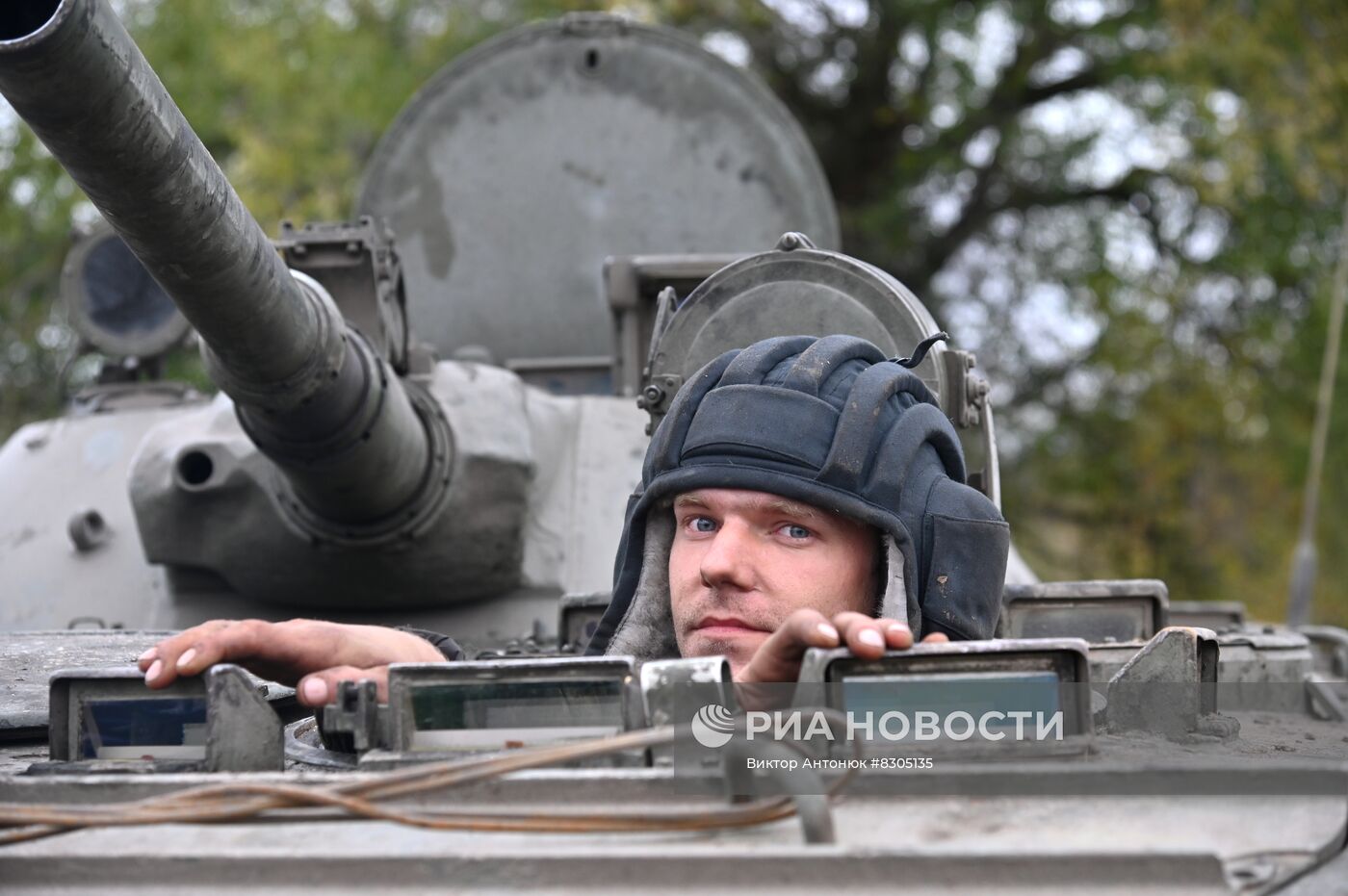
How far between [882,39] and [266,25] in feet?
15.5

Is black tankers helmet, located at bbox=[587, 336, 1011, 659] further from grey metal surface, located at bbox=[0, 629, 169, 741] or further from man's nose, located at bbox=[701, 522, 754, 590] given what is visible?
grey metal surface, located at bbox=[0, 629, 169, 741]

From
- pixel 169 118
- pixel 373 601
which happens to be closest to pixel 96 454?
pixel 373 601

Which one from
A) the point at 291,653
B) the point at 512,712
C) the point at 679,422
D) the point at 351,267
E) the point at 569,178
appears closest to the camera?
the point at 512,712

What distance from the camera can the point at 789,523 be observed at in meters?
2.91

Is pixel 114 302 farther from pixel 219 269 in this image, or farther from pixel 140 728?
pixel 140 728

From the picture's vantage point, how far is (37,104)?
2.55 metres

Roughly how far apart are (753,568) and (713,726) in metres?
0.60

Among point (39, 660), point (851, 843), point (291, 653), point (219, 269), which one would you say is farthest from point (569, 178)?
point (851, 843)

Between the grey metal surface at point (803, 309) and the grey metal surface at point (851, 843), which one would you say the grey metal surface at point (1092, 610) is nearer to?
the grey metal surface at point (803, 309)

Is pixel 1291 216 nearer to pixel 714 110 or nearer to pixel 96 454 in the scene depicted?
pixel 714 110

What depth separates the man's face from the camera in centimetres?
284

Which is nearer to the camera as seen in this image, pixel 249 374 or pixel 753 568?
pixel 753 568

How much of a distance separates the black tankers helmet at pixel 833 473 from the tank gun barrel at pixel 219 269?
0.84m

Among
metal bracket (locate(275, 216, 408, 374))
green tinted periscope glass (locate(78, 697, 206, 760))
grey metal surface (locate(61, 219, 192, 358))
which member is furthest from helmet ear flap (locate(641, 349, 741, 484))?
grey metal surface (locate(61, 219, 192, 358))
